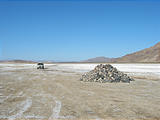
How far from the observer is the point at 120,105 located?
840 cm

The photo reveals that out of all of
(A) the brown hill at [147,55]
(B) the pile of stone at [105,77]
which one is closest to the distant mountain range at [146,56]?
(A) the brown hill at [147,55]

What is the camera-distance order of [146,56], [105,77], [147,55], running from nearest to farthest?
1. [105,77]
2. [146,56]
3. [147,55]

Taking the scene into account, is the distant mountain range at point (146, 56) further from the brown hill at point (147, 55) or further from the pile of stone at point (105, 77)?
the pile of stone at point (105, 77)

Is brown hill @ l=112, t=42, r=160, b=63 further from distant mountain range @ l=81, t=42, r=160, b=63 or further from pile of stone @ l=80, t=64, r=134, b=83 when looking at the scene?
pile of stone @ l=80, t=64, r=134, b=83

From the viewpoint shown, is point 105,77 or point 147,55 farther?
point 147,55

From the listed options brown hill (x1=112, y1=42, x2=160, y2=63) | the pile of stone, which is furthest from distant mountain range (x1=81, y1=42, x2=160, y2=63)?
the pile of stone

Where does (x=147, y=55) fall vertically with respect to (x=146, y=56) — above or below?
above

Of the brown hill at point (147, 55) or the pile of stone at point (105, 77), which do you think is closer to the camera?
the pile of stone at point (105, 77)

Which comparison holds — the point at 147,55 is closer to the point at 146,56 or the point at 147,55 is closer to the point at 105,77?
the point at 146,56

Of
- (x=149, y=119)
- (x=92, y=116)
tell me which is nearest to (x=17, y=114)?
(x=92, y=116)

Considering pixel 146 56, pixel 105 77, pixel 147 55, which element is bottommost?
pixel 105 77


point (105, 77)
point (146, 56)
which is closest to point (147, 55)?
point (146, 56)

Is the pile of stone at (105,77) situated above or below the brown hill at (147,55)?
below

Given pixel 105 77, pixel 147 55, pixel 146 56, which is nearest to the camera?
pixel 105 77
